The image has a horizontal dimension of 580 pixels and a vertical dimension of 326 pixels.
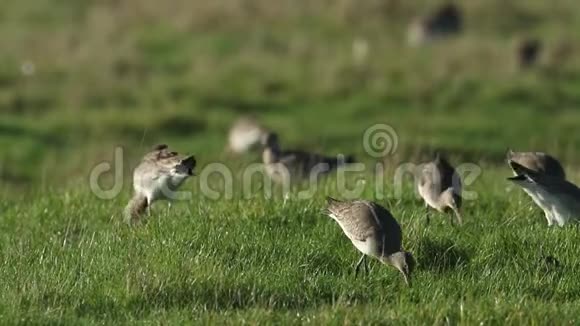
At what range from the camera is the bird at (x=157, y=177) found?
971 centimetres

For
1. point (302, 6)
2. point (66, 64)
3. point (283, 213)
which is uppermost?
point (302, 6)

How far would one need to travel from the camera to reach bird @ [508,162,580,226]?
904 centimetres

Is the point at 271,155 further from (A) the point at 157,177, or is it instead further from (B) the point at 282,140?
(B) the point at 282,140

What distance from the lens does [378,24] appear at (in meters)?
31.1

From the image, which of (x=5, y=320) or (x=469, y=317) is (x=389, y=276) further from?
(x=5, y=320)

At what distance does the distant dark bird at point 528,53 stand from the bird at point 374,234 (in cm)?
1871

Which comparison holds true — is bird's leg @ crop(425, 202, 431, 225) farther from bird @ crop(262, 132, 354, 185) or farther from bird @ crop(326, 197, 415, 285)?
bird @ crop(262, 132, 354, 185)

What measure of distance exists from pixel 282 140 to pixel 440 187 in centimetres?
1193

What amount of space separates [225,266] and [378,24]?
2374 centimetres

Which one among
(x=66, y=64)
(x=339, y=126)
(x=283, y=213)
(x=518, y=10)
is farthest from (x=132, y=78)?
(x=283, y=213)

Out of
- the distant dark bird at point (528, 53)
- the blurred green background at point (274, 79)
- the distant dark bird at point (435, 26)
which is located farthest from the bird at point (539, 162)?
the distant dark bird at point (435, 26)

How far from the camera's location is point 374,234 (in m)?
7.98

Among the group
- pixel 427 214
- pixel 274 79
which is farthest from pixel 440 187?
pixel 274 79

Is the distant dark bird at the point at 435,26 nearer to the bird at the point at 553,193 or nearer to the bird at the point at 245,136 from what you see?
the bird at the point at 245,136
